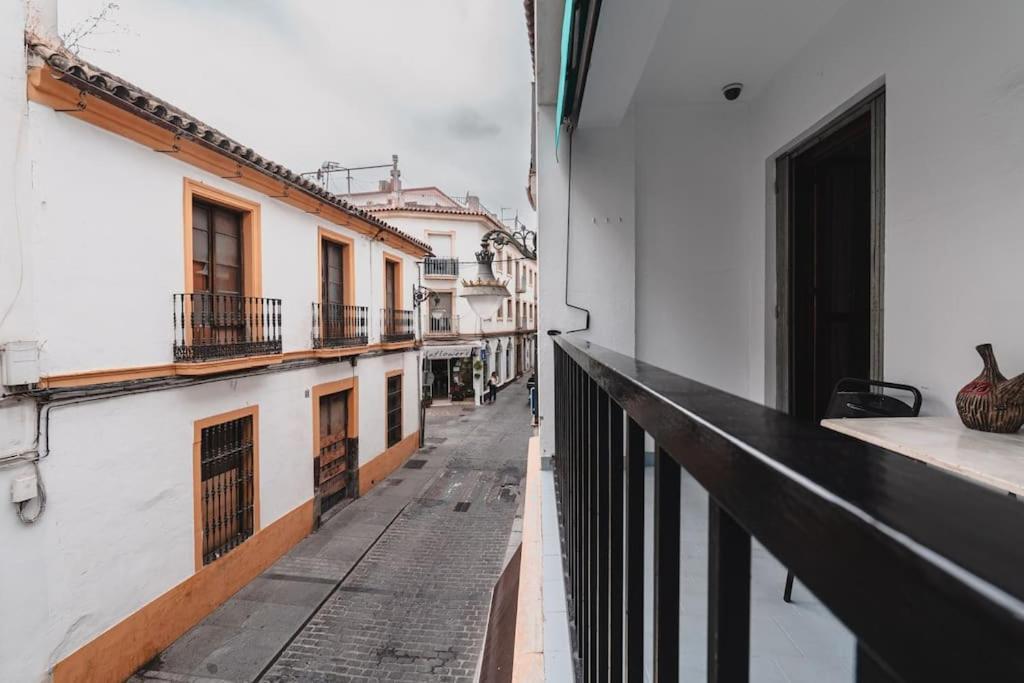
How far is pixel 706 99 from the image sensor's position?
3.25 m

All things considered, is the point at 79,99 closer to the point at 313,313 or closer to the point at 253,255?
the point at 253,255

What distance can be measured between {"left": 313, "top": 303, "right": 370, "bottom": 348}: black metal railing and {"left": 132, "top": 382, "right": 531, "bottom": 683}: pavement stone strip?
2.90m

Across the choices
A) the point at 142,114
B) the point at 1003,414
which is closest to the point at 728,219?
the point at 1003,414

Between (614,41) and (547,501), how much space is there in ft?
6.88

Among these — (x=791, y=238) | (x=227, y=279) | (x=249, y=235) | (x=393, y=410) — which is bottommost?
(x=393, y=410)

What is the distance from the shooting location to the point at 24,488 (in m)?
3.87

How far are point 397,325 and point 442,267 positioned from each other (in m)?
8.05

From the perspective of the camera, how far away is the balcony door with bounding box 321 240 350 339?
8312 millimetres

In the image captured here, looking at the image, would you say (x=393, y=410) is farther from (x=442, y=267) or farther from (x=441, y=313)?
(x=442, y=267)

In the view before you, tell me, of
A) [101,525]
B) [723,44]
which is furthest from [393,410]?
[723,44]

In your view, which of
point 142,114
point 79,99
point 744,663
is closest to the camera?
point 744,663

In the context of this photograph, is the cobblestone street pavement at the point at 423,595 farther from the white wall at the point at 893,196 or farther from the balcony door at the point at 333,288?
the white wall at the point at 893,196

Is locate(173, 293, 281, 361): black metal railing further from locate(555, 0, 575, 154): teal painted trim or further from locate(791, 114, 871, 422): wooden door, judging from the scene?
locate(791, 114, 871, 422): wooden door

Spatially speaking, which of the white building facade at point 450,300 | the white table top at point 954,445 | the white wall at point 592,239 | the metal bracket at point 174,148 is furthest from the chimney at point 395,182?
the white table top at point 954,445
